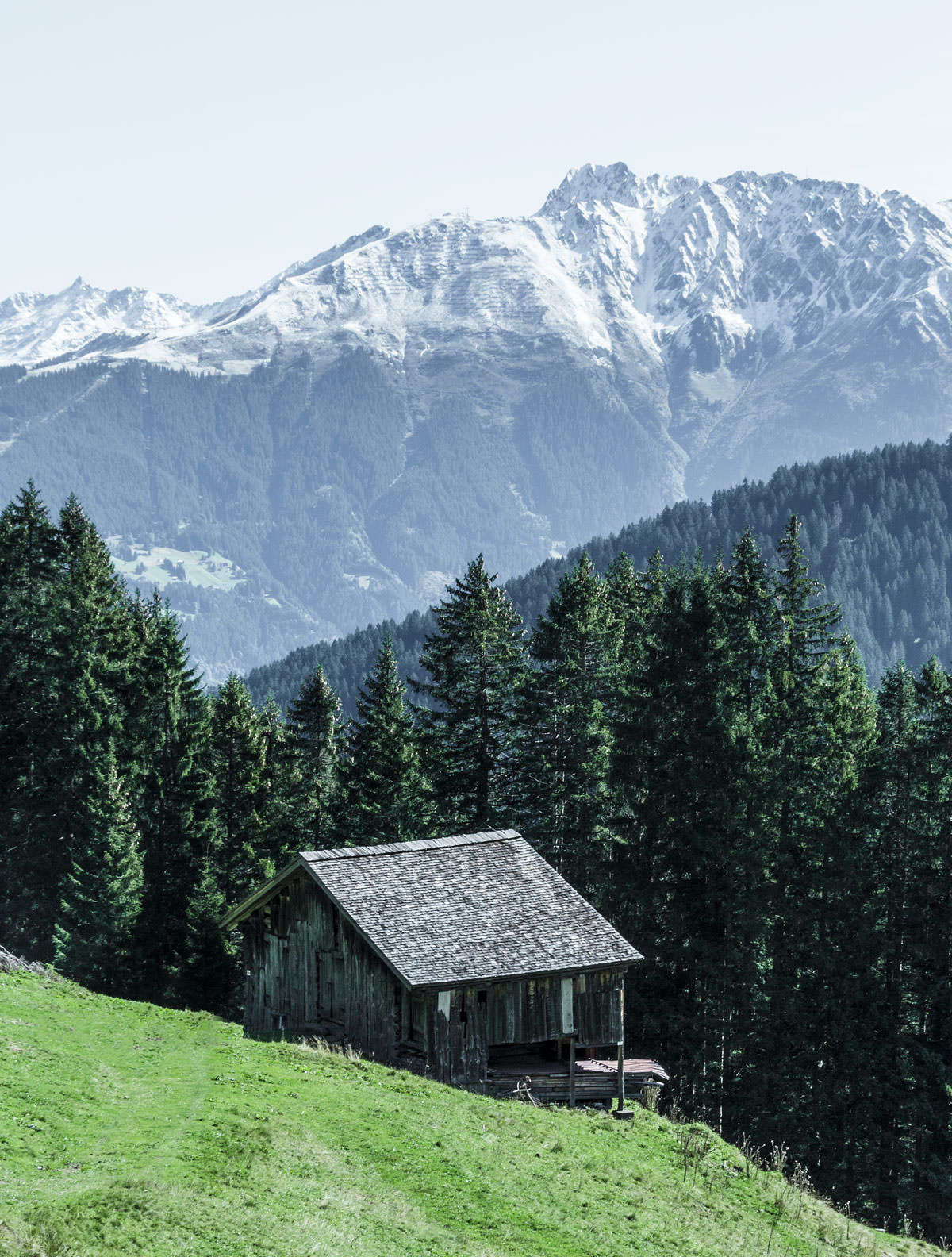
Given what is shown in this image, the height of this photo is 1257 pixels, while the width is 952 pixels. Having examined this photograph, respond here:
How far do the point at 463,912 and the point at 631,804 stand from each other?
13.3 metres

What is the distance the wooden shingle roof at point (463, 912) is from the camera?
43000 mm

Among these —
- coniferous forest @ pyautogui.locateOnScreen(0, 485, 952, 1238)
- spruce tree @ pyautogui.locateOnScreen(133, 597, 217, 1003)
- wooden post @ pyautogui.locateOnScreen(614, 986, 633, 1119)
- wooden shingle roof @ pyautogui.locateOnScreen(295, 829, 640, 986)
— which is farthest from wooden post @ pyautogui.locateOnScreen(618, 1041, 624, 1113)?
spruce tree @ pyautogui.locateOnScreen(133, 597, 217, 1003)

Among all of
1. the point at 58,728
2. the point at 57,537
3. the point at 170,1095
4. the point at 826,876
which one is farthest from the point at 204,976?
the point at 170,1095

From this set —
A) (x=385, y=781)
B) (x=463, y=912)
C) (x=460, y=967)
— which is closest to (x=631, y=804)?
(x=385, y=781)

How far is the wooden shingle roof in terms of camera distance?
141ft

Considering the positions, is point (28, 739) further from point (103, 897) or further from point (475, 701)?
point (475, 701)

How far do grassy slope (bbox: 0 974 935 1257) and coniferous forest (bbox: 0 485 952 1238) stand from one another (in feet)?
39.8

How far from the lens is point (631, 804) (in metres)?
56.1

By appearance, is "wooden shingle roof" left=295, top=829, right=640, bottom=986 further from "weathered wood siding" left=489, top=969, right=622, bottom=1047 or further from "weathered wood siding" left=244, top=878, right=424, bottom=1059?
"weathered wood siding" left=244, top=878, right=424, bottom=1059

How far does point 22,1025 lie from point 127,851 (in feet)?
86.8

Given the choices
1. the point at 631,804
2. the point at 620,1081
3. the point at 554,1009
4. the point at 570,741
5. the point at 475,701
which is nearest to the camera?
the point at 554,1009

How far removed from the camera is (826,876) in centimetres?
5406

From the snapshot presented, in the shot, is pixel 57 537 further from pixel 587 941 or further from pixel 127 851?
pixel 587 941

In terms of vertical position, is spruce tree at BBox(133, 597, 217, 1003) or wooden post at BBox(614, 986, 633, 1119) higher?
spruce tree at BBox(133, 597, 217, 1003)
